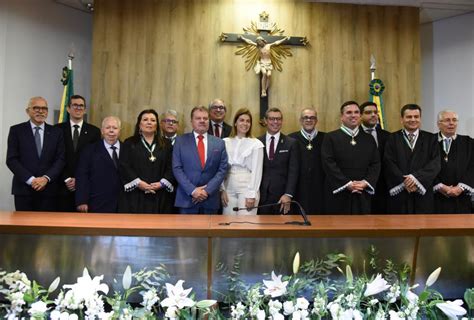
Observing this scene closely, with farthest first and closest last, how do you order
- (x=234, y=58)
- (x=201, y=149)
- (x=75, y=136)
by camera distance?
(x=234, y=58) < (x=75, y=136) < (x=201, y=149)

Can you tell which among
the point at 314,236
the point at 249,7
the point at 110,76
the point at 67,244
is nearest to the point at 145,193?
the point at 67,244

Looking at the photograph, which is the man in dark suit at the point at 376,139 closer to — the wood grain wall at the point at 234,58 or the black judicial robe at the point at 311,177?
the black judicial robe at the point at 311,177

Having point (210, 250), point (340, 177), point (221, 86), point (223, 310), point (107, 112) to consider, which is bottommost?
point (223, 310)

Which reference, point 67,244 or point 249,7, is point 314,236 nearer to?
point 67,244

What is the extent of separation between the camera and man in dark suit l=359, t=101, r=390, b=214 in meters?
4.23

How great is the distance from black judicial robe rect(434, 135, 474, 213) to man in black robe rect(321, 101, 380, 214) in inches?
28.1

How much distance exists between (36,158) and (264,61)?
2.88 metres

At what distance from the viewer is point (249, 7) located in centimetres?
571

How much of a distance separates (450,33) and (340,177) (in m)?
3.96

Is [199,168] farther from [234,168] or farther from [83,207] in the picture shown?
[83,207]

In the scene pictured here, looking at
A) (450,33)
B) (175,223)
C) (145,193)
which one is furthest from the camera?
(450,33)

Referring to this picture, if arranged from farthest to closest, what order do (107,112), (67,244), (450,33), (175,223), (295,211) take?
(450,33)
(107,112)
(295,211)
(175,223)
(67,244)

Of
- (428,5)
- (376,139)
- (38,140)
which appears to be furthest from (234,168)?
(428,5)

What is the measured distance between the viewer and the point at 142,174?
12.0 feet
